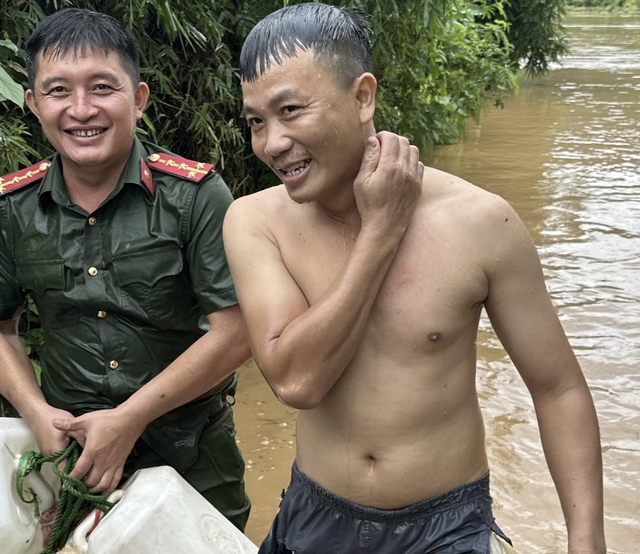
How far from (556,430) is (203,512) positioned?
2.87 feet

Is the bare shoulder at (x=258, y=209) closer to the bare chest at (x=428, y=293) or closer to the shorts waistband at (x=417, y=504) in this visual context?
the bare chest at (x=428, y=293)

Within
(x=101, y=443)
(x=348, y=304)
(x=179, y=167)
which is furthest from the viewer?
(x=179, y=167)

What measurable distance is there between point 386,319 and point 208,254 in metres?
0.76

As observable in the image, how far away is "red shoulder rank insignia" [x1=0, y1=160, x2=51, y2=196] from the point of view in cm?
247

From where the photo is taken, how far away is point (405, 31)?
6.54m

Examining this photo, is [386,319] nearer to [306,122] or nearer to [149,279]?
[306,122]

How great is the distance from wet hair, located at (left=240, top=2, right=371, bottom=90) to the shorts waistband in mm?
816

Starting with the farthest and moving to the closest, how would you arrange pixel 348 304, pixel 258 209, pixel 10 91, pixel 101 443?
pixel 10 91
pixel 101 443
pixel 258 209
pixel 348 304

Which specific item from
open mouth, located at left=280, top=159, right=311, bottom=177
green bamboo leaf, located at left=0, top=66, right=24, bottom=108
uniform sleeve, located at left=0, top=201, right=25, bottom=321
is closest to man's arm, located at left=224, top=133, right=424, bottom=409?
open mouth, located at left=280, top=159, right=311, bottom=177

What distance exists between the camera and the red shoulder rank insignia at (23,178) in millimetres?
2469

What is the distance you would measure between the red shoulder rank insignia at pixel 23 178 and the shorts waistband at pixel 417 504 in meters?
1.20

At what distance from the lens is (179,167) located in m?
2.47

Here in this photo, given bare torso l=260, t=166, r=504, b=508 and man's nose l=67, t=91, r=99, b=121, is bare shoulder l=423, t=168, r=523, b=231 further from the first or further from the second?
man's nose l=67, t=91, r=99, b=121

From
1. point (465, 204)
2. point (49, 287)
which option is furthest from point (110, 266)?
point (465, 204)
